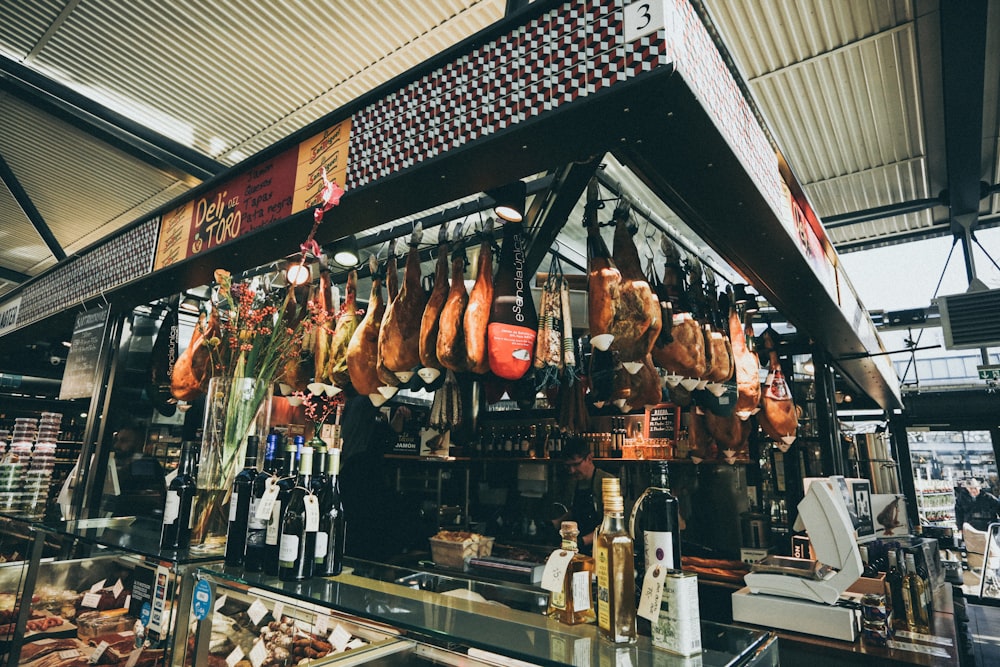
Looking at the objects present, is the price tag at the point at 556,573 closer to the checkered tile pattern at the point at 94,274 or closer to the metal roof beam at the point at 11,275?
the checkered tile pattern at the point at 94,274

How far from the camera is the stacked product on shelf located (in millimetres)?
3281

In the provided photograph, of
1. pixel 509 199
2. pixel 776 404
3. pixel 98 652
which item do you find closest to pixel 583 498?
pixel 776 404

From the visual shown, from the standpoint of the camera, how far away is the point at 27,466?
3.35m

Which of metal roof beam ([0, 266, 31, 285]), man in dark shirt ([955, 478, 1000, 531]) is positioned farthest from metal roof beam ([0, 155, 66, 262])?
man in dark shirt ([955, 478, 1000, 531])

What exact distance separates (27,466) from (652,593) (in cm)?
393

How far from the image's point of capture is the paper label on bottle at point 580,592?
1363mm

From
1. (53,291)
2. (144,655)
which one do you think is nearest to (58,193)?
(53,291)

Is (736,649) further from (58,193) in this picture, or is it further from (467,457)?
(467,457)

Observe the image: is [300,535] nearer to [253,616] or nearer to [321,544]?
[321,544]

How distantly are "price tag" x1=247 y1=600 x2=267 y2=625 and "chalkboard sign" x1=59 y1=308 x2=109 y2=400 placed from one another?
109 inches

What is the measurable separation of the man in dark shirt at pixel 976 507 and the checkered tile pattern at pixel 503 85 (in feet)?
40.7

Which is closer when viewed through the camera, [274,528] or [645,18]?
[645,18]

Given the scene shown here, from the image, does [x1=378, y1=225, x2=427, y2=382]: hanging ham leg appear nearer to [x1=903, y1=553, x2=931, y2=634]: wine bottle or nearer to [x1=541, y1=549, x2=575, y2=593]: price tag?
[x1=541, y1=549, x2=575, y2=593]: price tag

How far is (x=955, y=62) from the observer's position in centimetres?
284
